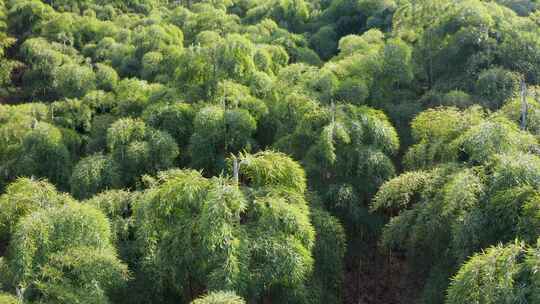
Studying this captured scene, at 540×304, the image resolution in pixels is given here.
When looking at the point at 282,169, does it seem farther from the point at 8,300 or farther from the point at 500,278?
the point at 8,300

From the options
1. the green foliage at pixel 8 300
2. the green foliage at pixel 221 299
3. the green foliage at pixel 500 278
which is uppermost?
the green foliage at pixel 500 278

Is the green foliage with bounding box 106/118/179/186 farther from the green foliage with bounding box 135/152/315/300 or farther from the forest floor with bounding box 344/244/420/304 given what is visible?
the forest floor with bounding box 344/244/420/304

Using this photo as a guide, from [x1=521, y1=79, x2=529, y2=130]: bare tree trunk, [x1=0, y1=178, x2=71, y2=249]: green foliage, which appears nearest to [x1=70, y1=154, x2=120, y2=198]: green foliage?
[x1=0, y1=178, x2=71, y2=249]: green foliage

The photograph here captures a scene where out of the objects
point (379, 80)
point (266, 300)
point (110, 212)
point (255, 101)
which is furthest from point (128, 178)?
point (379, 80)

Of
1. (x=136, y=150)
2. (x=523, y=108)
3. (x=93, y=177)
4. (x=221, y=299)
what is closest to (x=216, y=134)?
(x=136, y=150)

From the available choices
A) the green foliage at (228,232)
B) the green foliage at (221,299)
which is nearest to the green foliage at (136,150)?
the green foliage at (228,232)

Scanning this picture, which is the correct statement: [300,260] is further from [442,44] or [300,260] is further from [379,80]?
[442,44]

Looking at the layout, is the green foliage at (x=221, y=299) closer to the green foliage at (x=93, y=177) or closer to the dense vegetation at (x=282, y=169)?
the dense vegetation at (x=282, y=169)

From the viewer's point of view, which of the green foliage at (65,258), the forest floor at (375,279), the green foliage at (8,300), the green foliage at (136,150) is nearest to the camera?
the green foliage at (8,300)
